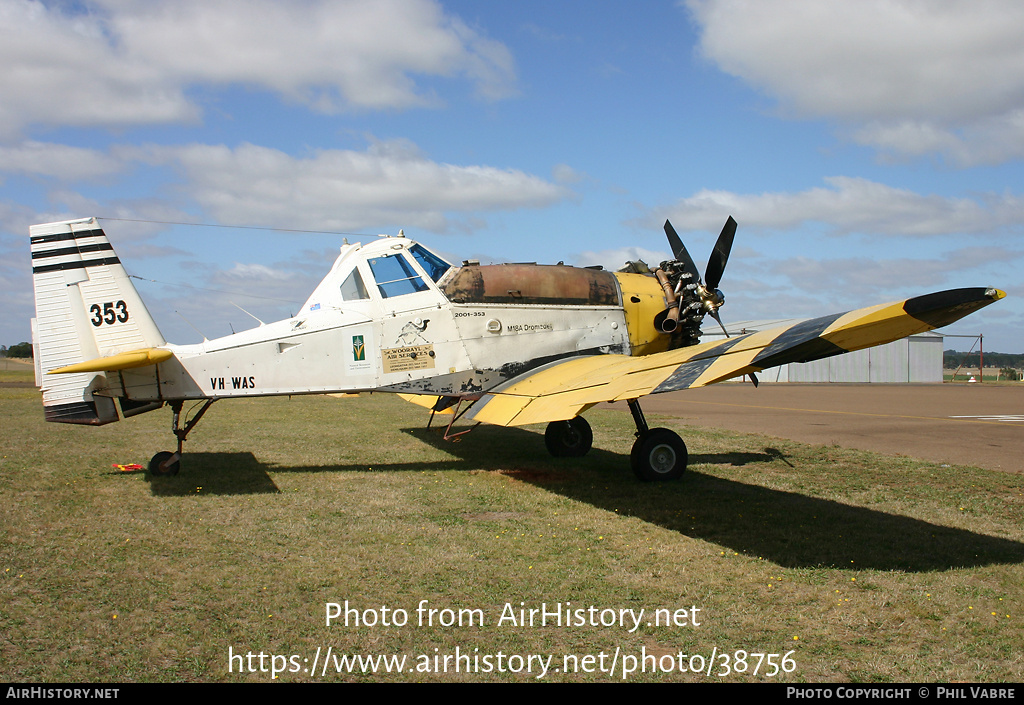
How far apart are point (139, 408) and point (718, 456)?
9759mm

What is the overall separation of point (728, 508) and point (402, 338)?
545 centimetres

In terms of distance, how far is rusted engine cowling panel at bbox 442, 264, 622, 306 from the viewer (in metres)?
10.7

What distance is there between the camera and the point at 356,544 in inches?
261

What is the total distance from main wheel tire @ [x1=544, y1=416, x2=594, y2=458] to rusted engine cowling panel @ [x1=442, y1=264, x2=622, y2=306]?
2.63m

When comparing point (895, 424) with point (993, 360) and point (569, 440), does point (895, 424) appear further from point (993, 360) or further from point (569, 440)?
point (993, 360)

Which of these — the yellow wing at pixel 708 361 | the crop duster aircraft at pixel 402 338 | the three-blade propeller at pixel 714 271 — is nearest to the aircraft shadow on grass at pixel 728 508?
the crop duster aircraft at pixel 402 338

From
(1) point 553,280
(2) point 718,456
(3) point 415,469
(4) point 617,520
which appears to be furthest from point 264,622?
(2) point 718,456

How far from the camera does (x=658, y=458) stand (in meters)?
9.71

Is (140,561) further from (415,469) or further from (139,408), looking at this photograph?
(415,469)

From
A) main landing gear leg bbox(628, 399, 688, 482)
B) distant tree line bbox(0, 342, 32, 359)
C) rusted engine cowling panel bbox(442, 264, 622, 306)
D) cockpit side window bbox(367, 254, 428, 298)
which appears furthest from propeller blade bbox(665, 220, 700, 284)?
distant tree line bbox(0, 342, 32, 359)

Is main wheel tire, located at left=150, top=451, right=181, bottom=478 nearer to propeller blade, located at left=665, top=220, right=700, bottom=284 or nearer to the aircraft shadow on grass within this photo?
the aircraft shadow on grass

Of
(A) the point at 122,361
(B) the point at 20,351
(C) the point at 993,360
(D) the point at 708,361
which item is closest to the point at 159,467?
→ (A) the point at 122,361

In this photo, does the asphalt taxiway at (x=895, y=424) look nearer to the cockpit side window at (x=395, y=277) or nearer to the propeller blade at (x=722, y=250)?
the propeller blade at (x=722, y=250)

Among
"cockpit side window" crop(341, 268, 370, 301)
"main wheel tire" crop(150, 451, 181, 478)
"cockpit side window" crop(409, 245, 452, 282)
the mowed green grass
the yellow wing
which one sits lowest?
the mowed green grass
